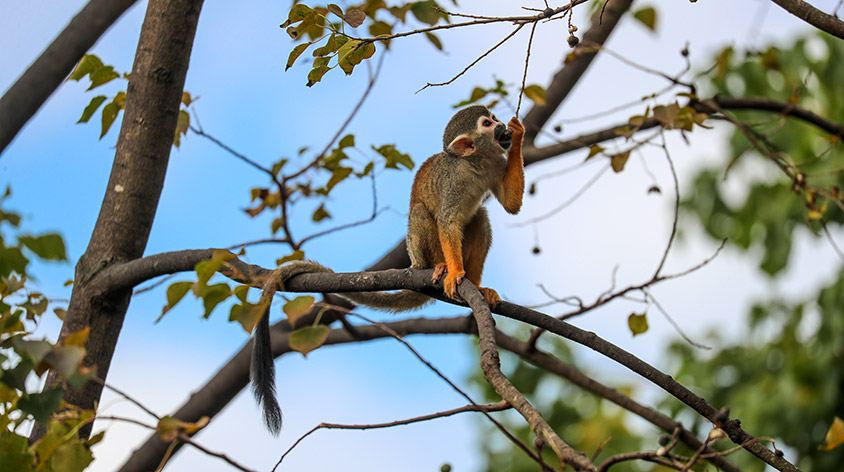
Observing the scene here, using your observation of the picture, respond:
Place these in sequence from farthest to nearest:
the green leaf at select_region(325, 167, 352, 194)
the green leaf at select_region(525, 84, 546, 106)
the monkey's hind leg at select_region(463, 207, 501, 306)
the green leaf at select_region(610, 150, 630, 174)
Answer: the green leaf at select_region(325, 167, 352, 194) → the monkey's hind leg at select_region(463, 207, 501, 306) → the green leaf at select_region(525, 84, 546, 106) → the green leaf at select_region(610, 150, 630, 174)

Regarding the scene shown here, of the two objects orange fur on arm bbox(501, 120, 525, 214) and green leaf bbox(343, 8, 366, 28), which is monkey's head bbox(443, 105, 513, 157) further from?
green leaf bbox(343, 8, 366, 28)

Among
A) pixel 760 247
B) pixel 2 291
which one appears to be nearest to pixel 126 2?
pixel 2 291

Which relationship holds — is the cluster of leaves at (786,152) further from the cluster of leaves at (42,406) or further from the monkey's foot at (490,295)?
the cluster of leaves at (42,406)

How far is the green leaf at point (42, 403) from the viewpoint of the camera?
6.45ft

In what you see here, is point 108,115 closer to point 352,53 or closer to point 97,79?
point 97,79

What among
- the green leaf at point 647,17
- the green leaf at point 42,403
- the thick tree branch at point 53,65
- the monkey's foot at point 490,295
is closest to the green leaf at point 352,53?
the green leaf at point 42,403

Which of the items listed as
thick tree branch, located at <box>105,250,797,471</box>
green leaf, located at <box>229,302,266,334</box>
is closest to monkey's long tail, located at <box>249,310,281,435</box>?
thick tree branch, located at <box>105,250,797,471</box>

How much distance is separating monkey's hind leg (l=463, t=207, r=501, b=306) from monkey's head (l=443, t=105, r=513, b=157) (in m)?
0.26

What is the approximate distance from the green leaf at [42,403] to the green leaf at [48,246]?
832mm

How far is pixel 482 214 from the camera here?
3.57 m

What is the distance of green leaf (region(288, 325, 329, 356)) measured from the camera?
74.3 inches

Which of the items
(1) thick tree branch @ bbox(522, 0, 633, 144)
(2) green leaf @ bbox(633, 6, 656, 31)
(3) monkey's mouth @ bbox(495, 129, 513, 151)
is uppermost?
(1) thick tree branch @ bbox(522, 0, 633, 144)

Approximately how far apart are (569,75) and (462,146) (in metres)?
1.14

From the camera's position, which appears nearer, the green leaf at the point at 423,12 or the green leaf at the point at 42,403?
the green leaf at the point at 42,403
